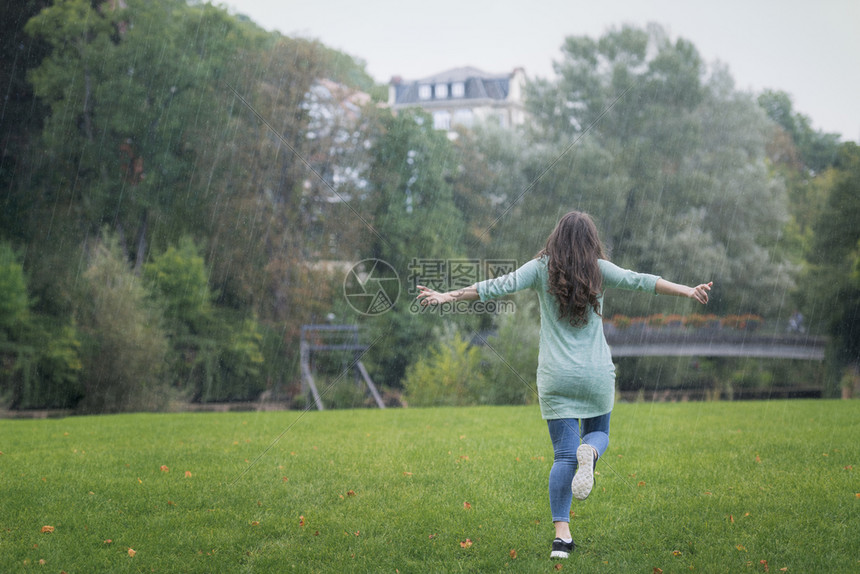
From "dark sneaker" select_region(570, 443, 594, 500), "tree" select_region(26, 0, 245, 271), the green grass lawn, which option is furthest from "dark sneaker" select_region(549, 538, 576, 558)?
"tree" select_region(26, 0, 245, 271)

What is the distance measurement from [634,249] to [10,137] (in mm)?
21105

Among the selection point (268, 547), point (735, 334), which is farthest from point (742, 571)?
point (735, 334)

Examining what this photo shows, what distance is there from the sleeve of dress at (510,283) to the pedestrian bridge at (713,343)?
17.5 meters

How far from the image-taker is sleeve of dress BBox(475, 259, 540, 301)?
3646mm

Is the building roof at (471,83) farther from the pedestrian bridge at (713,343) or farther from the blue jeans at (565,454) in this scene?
the blue jeans at (565,454)

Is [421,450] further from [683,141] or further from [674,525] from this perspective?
[683,141]

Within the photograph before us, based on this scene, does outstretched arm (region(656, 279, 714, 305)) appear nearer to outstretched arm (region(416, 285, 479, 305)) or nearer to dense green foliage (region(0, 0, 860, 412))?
outstretched arm (region(416, 285, 479, 305))

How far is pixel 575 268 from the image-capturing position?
11.9ft

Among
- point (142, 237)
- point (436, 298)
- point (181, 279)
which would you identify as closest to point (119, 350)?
point (181, 279)

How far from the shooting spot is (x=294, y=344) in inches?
952

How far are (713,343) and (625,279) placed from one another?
18.9 m
